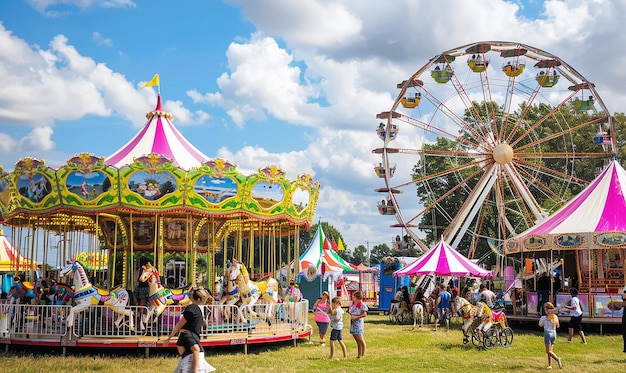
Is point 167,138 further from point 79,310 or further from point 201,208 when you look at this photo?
point 79,310

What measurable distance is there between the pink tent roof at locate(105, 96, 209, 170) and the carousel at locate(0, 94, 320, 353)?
0.04 meters

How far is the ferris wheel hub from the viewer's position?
25.5 meters

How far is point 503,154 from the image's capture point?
25.5 m

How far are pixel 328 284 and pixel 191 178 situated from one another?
56.9ft

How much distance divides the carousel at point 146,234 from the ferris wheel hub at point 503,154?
34.4ft

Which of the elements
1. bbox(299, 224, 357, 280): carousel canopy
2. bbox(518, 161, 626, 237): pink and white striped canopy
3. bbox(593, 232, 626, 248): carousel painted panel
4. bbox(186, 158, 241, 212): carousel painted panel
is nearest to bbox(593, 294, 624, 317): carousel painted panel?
bbox(593, 232, 626, 248): carousel painted panel

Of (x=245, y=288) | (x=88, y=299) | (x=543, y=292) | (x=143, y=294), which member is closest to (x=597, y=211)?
(x=543, y=292)

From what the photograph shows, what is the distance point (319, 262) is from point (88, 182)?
→ 59.3 feet

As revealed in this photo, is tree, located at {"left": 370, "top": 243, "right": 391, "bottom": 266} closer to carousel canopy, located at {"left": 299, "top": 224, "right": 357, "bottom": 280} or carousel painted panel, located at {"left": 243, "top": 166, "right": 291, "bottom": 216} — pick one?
carousel canopy, located at {"left": 299, "top": 224, "right": 357, "bottom": 280}

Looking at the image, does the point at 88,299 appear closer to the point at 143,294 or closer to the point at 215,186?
the point at 143,294

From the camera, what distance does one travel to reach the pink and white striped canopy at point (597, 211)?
18.2 meters

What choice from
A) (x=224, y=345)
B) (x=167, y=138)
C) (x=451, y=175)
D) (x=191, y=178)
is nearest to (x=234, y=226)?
(x=167, y=138)

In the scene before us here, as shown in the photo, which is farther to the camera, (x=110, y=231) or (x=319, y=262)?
(x=319, y=262)

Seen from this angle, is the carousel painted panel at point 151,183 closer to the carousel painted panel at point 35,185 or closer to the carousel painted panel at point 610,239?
the carousel painted panel at point 35,185
